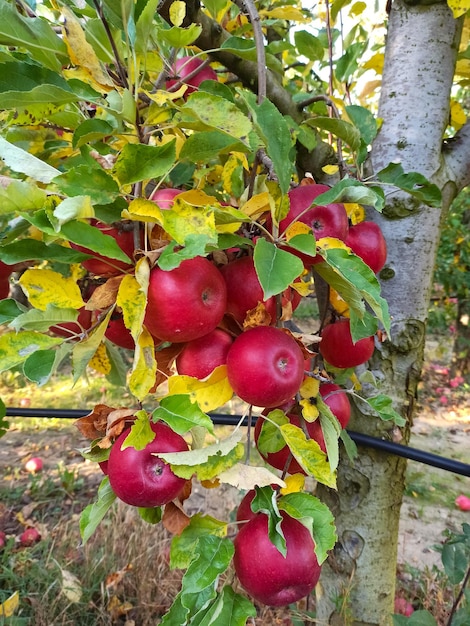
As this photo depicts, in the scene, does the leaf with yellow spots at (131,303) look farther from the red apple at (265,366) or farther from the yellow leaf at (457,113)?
the yellow leaf at (457,113)

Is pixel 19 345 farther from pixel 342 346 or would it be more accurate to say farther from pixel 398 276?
pixel 398 276

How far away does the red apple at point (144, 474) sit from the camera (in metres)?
0.49

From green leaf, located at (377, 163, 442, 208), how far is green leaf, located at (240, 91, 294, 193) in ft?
0.81

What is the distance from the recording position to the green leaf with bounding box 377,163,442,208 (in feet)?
2.09

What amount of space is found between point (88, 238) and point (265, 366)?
203 millimetres

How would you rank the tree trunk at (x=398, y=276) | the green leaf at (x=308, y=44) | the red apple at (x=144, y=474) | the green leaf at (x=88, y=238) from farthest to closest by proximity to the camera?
the green leaf at (x=308, y=44) < the tree trunk at (x=398, y=276) < the red apple at (x=144, y=474) < the green leaf at (x=88, y=238)

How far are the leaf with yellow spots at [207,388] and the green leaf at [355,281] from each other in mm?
154

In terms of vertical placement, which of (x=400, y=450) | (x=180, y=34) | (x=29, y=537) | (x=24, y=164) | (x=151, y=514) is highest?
(x=180, y=34)

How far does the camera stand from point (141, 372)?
43cm

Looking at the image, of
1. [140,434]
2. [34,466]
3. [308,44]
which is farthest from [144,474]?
[34,466]

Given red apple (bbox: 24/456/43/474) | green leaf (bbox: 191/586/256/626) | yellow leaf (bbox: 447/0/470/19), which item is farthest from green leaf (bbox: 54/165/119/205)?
red apple (bbox: 24/456/43/474)

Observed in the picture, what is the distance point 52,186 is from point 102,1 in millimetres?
198

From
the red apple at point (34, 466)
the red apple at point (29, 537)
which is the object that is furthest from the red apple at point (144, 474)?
the red apple at point (34, 466)

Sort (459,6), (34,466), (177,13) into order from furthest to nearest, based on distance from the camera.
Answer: (34,466) < (459,6) < (177,13)
